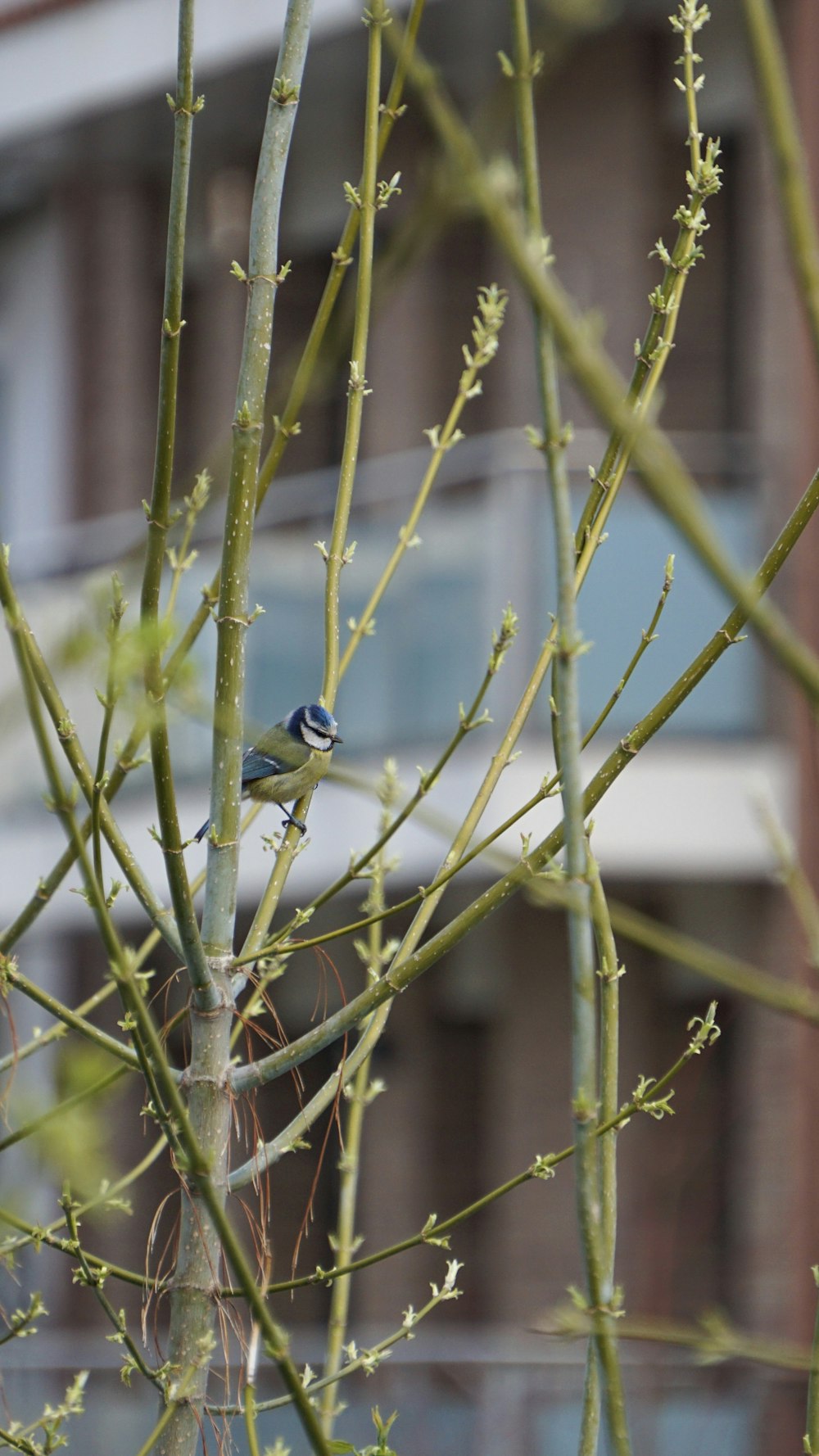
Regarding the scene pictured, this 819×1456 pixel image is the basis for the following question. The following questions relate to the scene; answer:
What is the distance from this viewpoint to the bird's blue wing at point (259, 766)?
137 inches

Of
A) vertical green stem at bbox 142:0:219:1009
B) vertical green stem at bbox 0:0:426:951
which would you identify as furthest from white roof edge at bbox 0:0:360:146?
vertical green stem at bbox 142:0:219:1009

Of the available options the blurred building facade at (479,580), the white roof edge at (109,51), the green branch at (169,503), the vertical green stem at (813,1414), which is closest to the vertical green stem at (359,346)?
the green branch at (169,503)

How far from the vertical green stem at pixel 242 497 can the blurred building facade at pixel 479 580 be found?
4693 mm

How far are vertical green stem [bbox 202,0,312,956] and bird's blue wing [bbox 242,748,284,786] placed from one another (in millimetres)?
1647

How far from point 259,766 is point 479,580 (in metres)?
3.86

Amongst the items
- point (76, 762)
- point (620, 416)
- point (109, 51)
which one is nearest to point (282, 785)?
A: point (76, 762)

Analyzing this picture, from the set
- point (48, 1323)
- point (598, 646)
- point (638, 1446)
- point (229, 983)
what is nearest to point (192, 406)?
point (598, 646)

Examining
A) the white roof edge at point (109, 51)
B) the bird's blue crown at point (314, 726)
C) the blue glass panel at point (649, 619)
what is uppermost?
the white roof edge at point (109, 51)

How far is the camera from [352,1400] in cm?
732

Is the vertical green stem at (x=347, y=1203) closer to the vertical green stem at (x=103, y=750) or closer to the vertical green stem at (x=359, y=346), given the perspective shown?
the vertical green stem at (x=359, y=346)

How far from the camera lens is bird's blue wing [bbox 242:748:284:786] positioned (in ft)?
11.4

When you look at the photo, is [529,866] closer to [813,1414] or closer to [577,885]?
[577,885]

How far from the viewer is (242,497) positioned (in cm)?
167

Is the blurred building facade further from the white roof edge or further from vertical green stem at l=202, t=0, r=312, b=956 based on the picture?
vertical green stem at l=202, t=0, r=312, b=956
